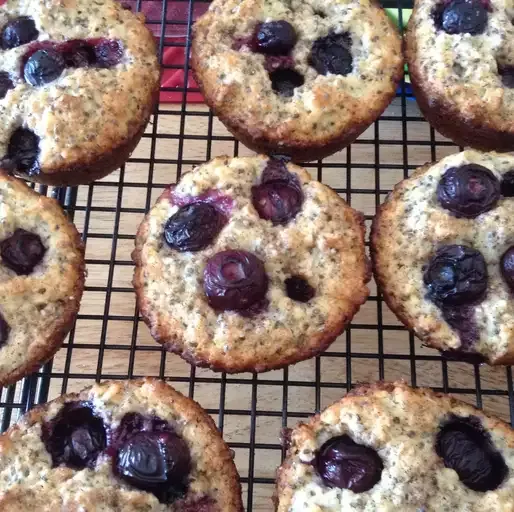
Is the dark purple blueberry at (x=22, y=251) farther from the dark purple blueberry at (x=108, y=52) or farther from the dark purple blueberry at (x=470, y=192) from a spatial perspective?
the dark purple blueberry at (x=470, y=192)

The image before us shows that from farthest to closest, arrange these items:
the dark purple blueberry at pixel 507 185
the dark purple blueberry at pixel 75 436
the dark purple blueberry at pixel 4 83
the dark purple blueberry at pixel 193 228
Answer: the dark purple blueberry at pixel 4 83, the dark purple blueberry at pixel 507 185, the dark purple blueberry at pixel 193 228, the dark purple blueberry at pixel 75 436

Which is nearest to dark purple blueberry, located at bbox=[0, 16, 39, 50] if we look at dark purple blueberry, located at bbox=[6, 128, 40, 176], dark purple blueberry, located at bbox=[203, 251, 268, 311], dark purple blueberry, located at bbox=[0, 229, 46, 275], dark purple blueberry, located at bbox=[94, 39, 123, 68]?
dark purple blueberry, located at bbox=[94, 39, 123, 68]

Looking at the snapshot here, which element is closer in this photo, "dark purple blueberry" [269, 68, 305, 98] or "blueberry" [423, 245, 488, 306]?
"blueberry" [423, 245, 488, 306]

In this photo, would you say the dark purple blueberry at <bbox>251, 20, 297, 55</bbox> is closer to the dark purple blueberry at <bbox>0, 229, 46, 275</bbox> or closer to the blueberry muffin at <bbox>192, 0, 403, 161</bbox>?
the blueberry muffin at <bbox>192, 0, 403, 161</bbox>

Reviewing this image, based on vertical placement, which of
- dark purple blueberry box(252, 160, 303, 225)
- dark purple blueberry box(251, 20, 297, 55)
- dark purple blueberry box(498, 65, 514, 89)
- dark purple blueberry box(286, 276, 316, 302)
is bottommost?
dark purple blueberry box(286, 276, 316, 302)

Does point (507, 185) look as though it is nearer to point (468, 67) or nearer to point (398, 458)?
point (468, 67)

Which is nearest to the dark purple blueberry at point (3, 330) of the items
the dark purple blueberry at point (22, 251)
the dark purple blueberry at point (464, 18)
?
the dark purple blueberry at point (22, 251)
